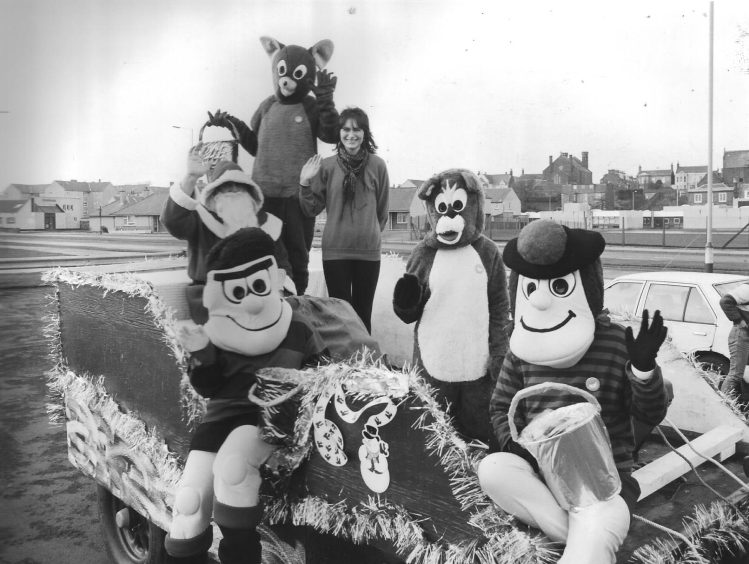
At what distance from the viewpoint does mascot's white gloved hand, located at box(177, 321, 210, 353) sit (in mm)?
1958

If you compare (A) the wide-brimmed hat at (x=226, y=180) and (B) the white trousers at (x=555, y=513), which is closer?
(B) the white trousers at (x=555, y=513)

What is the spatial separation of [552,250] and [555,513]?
60cm

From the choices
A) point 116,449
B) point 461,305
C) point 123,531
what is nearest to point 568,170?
point 461,305

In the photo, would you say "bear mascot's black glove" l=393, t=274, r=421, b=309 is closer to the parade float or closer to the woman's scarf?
the parade float

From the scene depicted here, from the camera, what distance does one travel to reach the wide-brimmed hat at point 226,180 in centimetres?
212

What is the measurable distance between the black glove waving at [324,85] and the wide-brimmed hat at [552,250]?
105 centimetres

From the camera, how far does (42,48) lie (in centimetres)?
207

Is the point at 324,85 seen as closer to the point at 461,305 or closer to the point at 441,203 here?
the point at 441,203

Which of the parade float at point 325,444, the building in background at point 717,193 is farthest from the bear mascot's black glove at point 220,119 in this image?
the building in background at point 717,193

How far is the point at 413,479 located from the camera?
1541mm

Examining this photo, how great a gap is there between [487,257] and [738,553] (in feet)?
3.67

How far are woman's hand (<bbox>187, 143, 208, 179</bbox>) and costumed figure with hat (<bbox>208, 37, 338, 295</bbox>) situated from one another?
27 centimetres

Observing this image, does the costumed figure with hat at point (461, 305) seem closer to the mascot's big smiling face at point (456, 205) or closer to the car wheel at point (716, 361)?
the mascot's big smiling face at point (456, 205)

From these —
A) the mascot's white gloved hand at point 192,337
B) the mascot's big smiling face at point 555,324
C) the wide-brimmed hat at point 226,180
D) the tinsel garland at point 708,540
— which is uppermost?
the wide-brimmed hat at point 226,180
